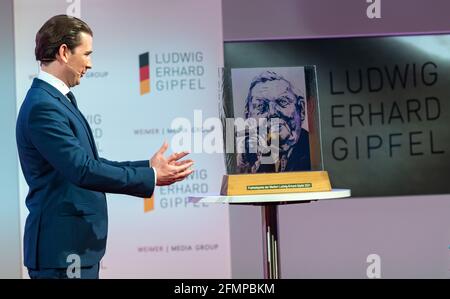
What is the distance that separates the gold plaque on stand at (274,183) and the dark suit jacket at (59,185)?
329 millimetres

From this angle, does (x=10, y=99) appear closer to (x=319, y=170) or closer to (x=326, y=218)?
(x=326, y=218)

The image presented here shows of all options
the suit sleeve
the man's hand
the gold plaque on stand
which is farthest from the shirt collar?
the gold plaque on stand

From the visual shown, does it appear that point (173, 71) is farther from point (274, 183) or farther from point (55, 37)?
point (274, 183)

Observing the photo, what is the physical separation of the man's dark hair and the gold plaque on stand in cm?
76

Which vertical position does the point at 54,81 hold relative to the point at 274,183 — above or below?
above

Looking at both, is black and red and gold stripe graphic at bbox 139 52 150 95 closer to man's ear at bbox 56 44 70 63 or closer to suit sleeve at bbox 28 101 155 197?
man's ear at bbox 56 44 70 63

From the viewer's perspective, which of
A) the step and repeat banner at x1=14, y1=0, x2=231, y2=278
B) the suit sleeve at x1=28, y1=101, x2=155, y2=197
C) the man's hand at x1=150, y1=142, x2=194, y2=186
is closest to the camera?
the suit sleeve at x1=28, y1=101, x2=155, y2=197

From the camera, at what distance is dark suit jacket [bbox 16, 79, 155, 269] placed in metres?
2.43

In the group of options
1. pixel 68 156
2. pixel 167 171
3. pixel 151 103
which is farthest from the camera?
pixel 151 103

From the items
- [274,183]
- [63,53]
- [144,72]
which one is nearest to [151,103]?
[144,72]

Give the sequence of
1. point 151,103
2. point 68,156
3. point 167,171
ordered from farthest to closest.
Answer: point 151,103, point 167,171, point 68,156

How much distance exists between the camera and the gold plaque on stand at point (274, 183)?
102 inches

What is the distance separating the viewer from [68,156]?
2408mm

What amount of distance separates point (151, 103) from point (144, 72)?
21 cm
